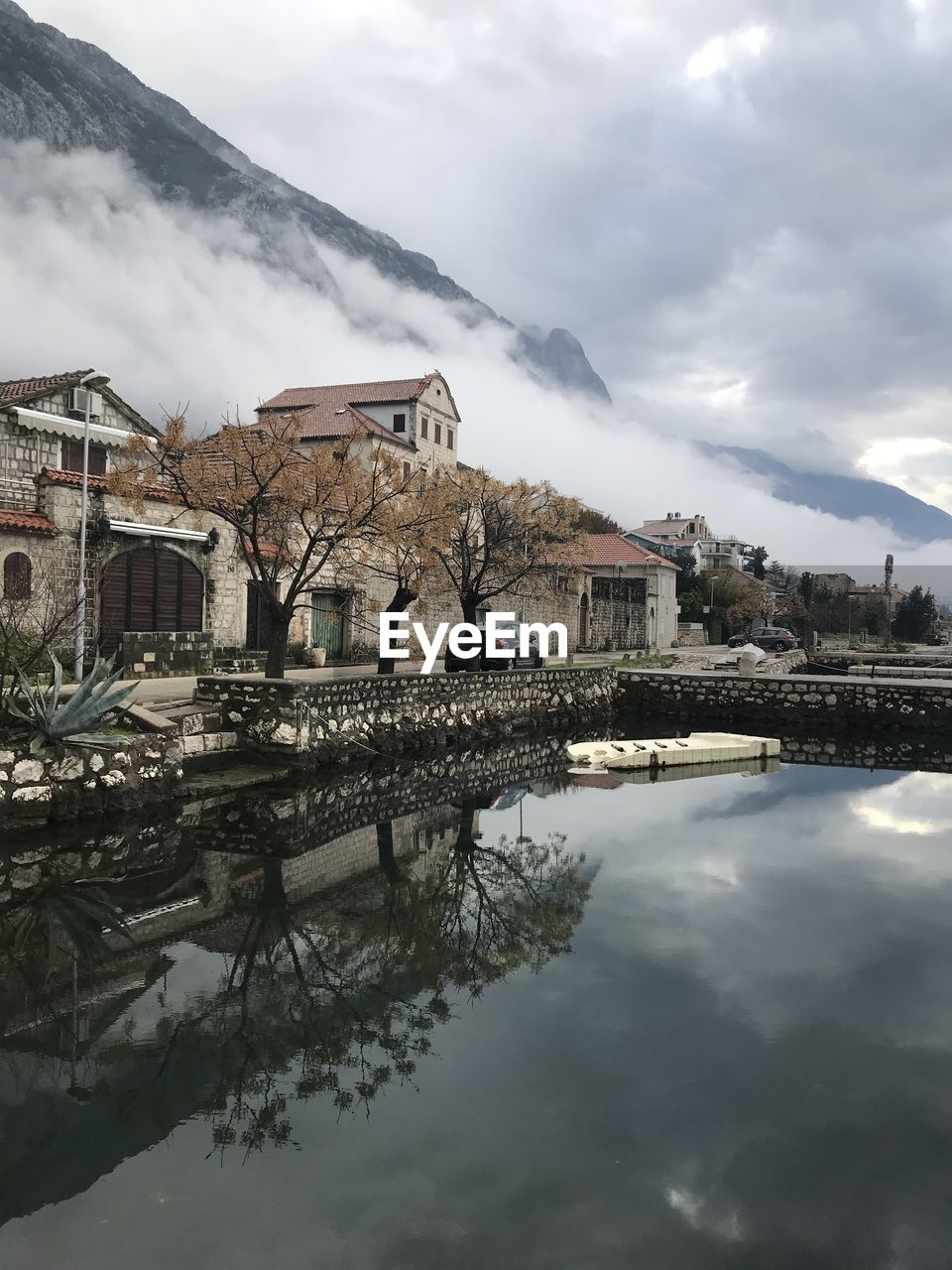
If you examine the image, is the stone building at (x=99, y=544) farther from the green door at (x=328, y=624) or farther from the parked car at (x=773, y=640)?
the parked car at (x=773, y=640)

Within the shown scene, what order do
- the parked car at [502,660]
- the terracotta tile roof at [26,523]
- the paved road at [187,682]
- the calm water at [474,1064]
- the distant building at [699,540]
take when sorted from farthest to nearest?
1. the distant building at [699,540]
2. the parked car at [502,660]
3. the terracotta tile roof at [26,523]
4. the paved road at [187,682]
5. the calm water at [474,1064]

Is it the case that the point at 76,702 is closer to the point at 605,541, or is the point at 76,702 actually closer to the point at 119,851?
the point at 119,851

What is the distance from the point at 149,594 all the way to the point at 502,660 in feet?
35.2

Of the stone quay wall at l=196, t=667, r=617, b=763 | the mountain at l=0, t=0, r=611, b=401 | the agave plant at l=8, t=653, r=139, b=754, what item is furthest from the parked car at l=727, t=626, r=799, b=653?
the mountain at l=0, t=0, r=611, b=401

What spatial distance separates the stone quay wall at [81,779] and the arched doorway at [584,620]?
2880 centimetres

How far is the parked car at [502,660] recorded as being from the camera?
23.6 m

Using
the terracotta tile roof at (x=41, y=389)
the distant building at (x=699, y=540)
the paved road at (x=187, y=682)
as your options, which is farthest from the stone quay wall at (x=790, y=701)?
the distant building at (x=699, y=540)

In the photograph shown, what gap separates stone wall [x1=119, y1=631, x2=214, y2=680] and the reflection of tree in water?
369 inches

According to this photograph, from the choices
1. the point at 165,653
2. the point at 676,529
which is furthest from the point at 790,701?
the point at 676,529

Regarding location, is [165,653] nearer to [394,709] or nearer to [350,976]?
[394,709]

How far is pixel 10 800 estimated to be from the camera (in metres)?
10.9

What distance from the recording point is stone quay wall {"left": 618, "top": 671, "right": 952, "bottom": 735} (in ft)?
81.7

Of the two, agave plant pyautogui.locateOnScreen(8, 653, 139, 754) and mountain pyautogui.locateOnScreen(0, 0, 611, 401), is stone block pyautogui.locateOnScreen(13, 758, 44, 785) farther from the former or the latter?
mountain pyautogui.locateOnScreen(0, 0, 611, 401)

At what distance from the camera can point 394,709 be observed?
714 inches
